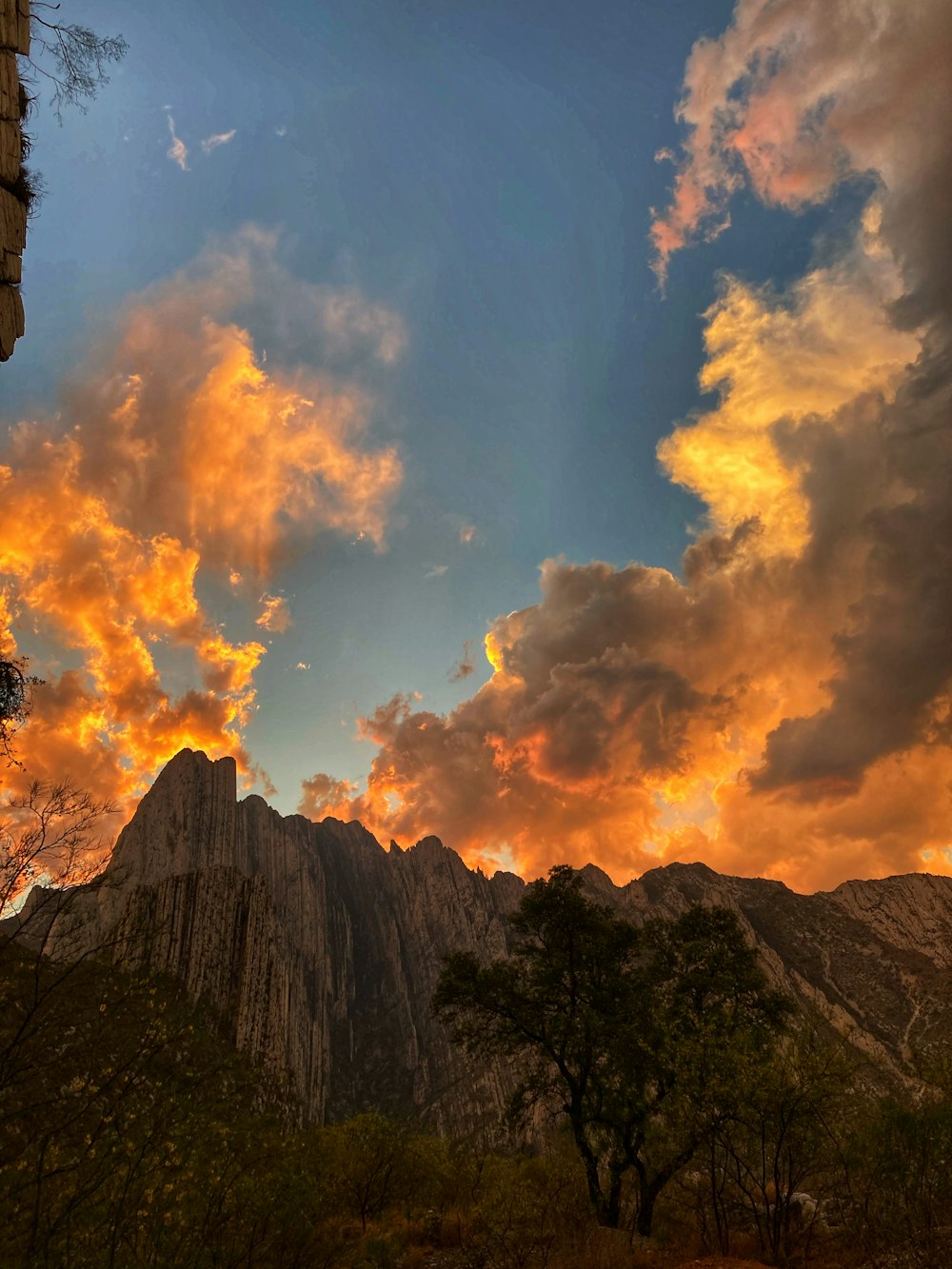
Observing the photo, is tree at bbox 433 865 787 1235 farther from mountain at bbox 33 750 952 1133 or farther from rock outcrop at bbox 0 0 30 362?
mountain at bbox 33 750 952 1133

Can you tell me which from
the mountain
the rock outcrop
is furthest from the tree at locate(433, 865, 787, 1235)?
the mountain

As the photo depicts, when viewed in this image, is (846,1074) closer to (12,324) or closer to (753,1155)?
(753,1155)

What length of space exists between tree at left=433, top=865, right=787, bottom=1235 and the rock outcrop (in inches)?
979

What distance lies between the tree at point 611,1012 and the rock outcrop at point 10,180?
24856 millimetres

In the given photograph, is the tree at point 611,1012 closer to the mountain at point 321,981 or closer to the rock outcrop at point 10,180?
the rock outcrop at point 10,180

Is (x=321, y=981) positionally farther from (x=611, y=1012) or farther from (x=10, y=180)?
(x=10, y=180)

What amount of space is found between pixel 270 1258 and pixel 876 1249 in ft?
52.7

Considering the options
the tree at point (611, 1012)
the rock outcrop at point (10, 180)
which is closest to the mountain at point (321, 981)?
the tree at point (611, 1012)

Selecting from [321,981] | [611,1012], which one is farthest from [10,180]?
[321,981]

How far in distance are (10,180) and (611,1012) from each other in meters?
30.7

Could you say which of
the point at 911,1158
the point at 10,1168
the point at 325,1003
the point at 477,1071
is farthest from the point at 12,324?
the point at 325,1003

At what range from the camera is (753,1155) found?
19625mm

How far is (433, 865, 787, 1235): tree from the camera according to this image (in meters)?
22.4

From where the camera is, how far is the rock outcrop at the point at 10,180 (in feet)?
35.7
